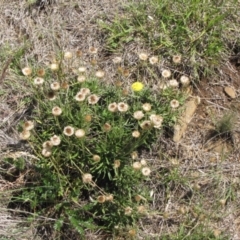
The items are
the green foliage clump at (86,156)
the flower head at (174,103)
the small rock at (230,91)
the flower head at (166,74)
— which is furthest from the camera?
the small rock at (230,91)

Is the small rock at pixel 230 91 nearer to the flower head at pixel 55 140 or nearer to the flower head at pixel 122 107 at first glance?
the flower head at pixel 122 107

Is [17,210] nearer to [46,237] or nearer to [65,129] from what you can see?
[46,237]

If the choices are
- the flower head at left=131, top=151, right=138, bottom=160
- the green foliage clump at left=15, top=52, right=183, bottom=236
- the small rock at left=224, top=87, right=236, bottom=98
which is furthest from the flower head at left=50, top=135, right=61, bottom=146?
the small rock at left=224, top=87, right=236, bottom=98

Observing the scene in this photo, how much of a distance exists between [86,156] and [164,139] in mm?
463

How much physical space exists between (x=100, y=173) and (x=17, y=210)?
434 mm

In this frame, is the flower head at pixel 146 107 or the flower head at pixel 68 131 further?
the flower head at pixel 146 107

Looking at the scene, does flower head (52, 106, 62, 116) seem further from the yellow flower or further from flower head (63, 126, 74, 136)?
the yellow flower

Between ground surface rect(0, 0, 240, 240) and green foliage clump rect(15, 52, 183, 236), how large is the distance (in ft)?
0.41

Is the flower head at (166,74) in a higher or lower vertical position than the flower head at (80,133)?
higher

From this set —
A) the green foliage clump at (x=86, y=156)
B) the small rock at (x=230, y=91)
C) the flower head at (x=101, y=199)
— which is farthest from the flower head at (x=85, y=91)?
the small rock at (x=230, y=91)

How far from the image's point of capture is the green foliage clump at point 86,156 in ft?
7.94

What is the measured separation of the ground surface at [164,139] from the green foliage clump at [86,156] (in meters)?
0.13

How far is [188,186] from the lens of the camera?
2613 millimetres

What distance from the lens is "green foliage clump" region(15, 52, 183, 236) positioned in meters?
2.42
